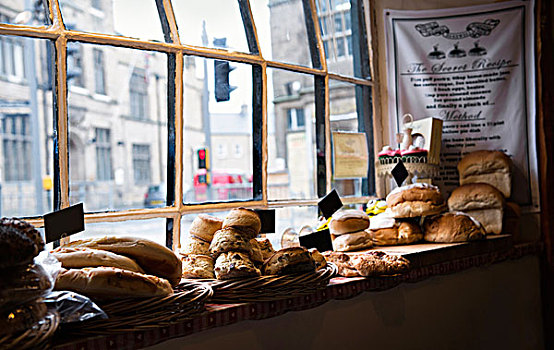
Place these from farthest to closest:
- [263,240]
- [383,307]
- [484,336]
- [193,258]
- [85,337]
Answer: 1. [484,336]
2. [383,307]
3. [263,240]
4. [193,258]
5. [85,337]

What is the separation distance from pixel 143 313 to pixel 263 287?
0.43 m

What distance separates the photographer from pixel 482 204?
2.84 metres

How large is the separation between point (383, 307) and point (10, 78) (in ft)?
28.3

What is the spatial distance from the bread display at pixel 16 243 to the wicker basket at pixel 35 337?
125 millimetres

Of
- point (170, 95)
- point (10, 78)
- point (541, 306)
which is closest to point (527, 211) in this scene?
point (541, 306)

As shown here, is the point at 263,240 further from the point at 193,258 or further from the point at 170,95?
the point at 170,95

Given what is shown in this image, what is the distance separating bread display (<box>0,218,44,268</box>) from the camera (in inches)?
40.3

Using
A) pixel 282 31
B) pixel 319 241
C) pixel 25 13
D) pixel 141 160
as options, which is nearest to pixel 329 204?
pixel 319 241

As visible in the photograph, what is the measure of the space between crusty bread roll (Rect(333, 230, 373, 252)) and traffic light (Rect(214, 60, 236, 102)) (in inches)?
33.1

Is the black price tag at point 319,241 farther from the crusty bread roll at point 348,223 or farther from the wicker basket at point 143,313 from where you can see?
the wicker basket at point 143,313

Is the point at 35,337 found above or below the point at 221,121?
below

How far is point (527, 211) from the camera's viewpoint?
122 inches

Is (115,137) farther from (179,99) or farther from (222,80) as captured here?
(179,99)

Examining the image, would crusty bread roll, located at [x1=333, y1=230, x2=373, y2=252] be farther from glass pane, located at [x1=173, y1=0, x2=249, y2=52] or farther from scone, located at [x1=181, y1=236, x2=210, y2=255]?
glass pane, located at [x1=173, y1=0, x2=249, y2=52]
